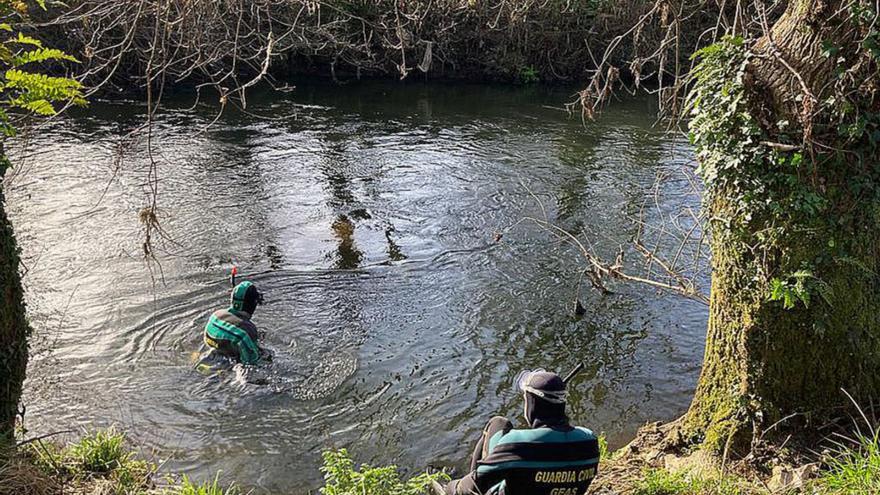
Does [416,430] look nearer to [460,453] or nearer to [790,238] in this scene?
[460,453]

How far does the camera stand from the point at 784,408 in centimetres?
546

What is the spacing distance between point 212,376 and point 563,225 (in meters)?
6.91

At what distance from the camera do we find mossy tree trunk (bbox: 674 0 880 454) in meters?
5.02

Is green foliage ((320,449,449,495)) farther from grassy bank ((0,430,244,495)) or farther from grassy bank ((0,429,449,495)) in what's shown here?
grassy bank ((0,430,244,495))

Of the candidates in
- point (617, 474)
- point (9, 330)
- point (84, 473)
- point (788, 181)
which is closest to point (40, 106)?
point (9, 330)

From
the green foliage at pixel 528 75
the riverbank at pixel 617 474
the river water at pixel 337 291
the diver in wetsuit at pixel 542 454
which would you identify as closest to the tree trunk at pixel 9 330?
the riverbank at pixel 617 474

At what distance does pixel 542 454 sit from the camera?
4559mm

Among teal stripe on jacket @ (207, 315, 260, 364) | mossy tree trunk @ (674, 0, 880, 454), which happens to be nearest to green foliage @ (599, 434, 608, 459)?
mossy tree trunk @ (674, 0, 880, 454)

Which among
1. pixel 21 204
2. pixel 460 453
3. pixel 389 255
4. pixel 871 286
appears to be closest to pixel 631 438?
pixel 460 453

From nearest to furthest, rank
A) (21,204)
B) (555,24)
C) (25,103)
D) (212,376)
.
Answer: (25,103) → (212,376) → (21,204) → (555,24)

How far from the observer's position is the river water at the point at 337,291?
292 inches

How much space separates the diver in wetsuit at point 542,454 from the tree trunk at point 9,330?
138 inches

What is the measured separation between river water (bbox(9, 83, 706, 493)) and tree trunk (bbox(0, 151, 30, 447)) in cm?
170

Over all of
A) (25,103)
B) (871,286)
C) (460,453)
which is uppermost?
(25,103)
